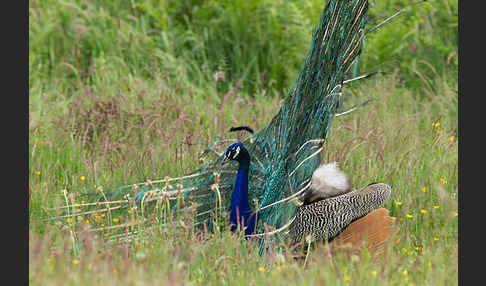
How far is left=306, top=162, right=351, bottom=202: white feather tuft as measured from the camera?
15.4ft

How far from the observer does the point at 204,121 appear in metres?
6.46

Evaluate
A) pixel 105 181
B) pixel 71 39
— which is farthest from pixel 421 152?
pixel 71 39

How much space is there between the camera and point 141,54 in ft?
26.4

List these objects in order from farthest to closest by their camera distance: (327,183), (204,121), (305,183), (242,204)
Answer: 1. (204,121)
2. (327,183)
3. (305,183)
4. (242,204)

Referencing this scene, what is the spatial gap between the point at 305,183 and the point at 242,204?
44 centimetres

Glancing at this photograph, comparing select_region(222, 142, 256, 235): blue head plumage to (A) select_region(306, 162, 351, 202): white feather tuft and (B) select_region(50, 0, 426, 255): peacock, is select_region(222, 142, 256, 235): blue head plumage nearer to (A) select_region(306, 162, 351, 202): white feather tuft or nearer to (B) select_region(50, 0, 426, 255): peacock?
(B) select_region(50, 0, 426, 255): peacock

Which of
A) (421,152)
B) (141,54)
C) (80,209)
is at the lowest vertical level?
(80,209)

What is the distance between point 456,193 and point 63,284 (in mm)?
3203

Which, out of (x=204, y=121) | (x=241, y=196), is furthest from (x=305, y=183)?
(x=204, y=121)

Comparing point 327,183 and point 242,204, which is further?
point 327,183

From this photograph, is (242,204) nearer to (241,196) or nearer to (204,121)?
(241,196)

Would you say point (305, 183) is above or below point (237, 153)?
below

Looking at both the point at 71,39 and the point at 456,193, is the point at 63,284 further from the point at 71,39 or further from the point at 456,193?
the point at 71,39

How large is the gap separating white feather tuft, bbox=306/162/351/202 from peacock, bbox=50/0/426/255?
91mm
